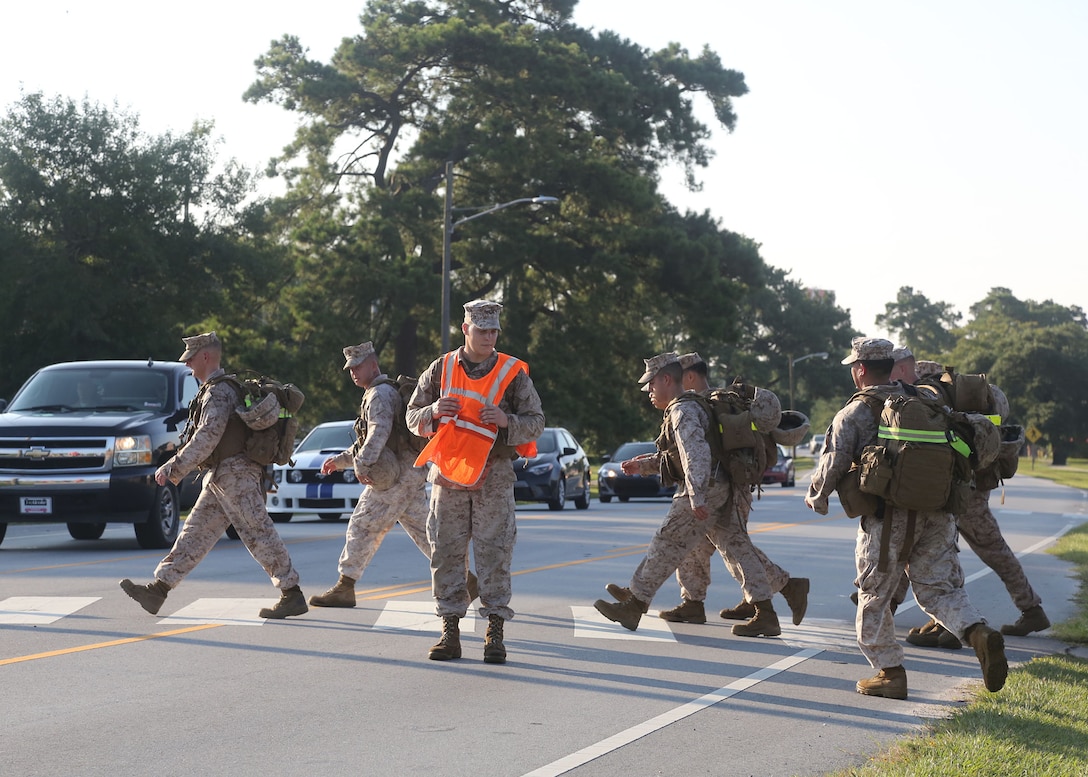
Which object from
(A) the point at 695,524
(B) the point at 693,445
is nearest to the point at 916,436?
(B) the point at 693,445

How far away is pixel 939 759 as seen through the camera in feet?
20.0

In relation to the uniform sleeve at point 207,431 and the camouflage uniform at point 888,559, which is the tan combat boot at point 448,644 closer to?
the uniform sleeve at point 207,431

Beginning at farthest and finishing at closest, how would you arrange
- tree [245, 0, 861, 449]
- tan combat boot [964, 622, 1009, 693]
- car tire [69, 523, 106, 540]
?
tree [245, 0, 861, 449]
car tire [69, 523, 106, 540]
tan combat boot [964, 622, 1009, 693]

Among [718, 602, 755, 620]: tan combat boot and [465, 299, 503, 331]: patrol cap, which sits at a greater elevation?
[465, 299, 503, 331]: patrol cap

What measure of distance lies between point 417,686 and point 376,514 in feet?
10.0

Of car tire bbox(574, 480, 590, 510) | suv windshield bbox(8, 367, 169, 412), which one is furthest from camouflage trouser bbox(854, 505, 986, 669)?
car tire bbox(574, 480, 590, 510)

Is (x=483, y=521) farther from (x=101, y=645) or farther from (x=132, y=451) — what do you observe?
(x=132, y=451)

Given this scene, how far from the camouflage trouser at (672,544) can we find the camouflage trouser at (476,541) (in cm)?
145

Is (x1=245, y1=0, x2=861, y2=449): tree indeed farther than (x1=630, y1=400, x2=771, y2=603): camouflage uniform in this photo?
Yes

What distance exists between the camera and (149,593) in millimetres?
10078

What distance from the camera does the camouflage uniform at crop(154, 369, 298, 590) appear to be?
998cm

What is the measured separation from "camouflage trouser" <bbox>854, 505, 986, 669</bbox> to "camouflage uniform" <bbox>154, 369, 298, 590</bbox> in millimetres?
4231

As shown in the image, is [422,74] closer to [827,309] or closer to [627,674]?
[627,674]

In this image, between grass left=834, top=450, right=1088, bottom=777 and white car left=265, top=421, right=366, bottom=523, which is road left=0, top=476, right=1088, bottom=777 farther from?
white car left=265, top=421, right=366, bottom=523
